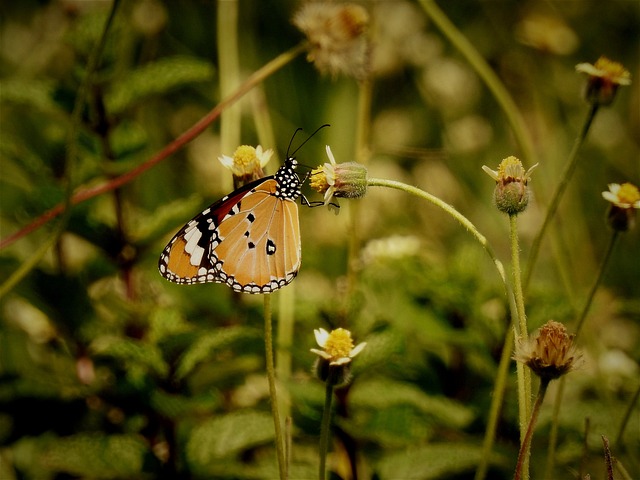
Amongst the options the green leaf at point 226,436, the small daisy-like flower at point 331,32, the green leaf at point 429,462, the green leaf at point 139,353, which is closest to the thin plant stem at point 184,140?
the small daisy-like flower at point 331,32

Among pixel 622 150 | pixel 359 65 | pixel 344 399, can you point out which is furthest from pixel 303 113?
pixel 344 399

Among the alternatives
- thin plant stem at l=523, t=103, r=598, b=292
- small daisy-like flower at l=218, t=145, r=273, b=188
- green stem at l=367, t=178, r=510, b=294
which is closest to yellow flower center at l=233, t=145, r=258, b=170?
small daisy-like flower at l=218, t=145, r=273, b=188

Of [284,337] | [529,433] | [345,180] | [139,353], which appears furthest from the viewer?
[284,337]

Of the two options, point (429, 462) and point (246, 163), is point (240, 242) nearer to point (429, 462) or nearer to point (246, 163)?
point (246, 163)

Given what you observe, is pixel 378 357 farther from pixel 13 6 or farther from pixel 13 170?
pixel 13 6

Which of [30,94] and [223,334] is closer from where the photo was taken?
[223,334]

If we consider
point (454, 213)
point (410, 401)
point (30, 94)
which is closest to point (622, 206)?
point (454, 213)
